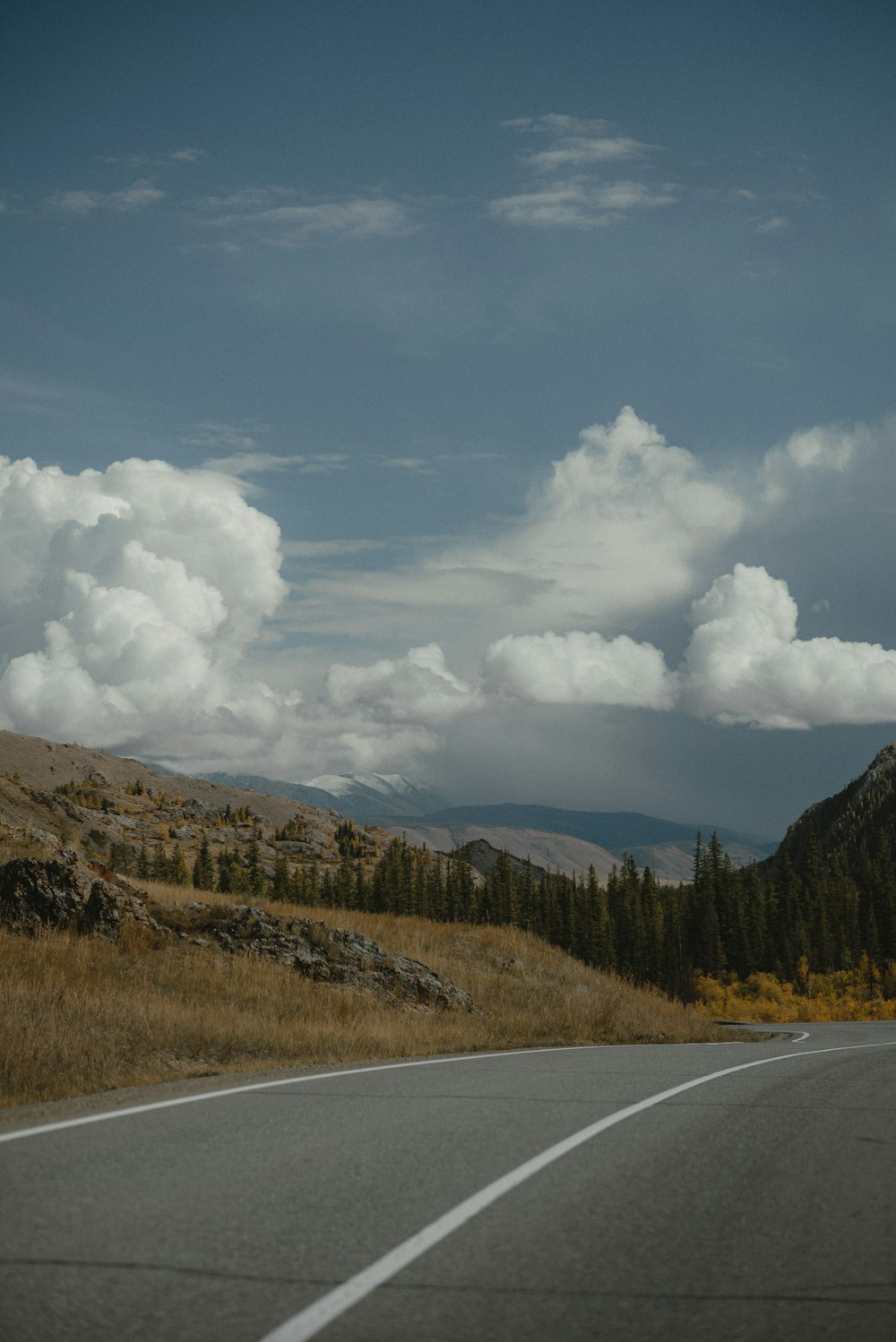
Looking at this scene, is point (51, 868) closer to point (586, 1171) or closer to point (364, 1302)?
point (586, 1171)

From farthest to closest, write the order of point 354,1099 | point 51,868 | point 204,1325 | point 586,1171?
point 51,868
point 354,1099
point 586,1171
point 204,1325

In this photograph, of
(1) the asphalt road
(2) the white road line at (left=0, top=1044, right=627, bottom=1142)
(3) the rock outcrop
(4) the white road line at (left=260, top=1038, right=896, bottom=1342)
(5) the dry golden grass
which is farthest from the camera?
(3) the rock outcrop

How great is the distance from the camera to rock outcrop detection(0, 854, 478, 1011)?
18.7 meters

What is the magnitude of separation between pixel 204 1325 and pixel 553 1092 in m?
7.17

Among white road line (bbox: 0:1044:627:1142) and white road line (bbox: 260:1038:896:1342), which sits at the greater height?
white road line (bbox: 260:1038:896:1342)

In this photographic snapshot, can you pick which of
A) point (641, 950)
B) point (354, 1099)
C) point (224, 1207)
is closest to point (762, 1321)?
point (224, 1207)

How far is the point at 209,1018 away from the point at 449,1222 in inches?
389

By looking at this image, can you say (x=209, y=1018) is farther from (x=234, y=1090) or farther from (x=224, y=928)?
(x=224, y=928)

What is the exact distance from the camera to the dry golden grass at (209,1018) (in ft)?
39.3

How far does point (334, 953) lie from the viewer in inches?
833

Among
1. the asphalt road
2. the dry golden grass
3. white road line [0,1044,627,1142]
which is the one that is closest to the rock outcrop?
the dry golden grass

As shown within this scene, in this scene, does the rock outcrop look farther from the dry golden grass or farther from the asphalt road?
the asphalt road

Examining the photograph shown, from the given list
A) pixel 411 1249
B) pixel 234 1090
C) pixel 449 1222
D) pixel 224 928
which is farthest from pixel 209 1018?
pixel 411 1249

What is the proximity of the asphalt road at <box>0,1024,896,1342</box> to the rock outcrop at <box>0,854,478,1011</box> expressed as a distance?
9.56 meters
